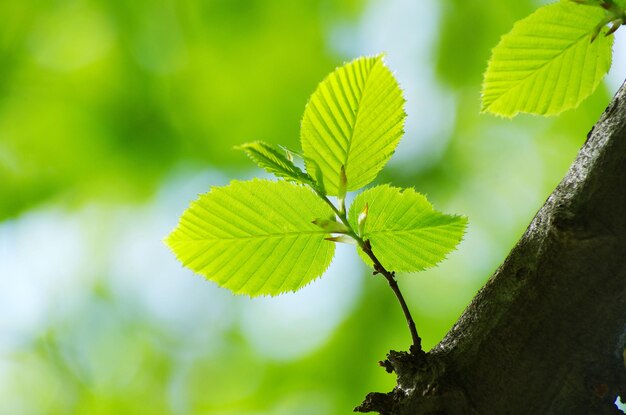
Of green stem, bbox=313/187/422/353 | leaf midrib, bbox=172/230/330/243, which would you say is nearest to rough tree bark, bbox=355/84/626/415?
green stem, bbox=313/187/422/353

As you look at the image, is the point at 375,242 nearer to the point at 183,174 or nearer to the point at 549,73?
the point at 549,73

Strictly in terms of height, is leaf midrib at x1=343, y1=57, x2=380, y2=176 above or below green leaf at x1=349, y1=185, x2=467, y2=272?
above

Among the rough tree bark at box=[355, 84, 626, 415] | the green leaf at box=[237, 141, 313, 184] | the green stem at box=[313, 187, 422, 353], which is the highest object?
the green leaf at box=[237, 141, 313, 184]

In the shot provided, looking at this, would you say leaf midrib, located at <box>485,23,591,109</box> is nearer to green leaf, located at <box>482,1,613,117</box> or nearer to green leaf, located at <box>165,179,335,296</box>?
green leaf, located at <box>482,1,613,117</box>

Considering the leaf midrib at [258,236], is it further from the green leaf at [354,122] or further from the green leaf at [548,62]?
the green leaf at [548,62]

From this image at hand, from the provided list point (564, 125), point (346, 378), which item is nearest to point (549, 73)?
point (346, 378)

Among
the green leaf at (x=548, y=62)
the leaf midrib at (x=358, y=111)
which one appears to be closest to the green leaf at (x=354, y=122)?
the leaf midrib at (x=358, y=111)
